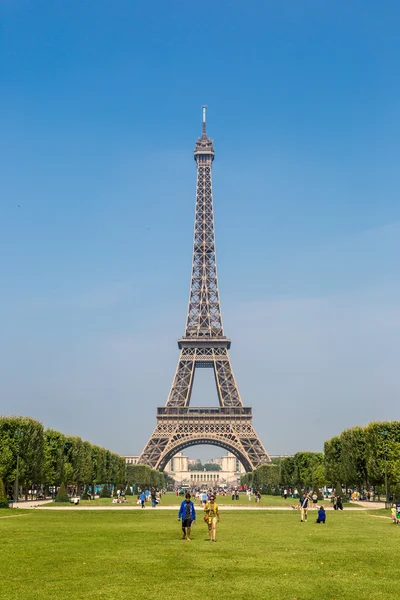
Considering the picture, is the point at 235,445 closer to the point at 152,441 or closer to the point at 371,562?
the point at 152,441

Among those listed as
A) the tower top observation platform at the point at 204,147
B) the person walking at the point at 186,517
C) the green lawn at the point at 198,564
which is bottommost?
the green lawn at the point at 198,564

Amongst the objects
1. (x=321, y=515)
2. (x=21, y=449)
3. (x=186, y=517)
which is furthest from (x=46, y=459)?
(x=186, y=517)

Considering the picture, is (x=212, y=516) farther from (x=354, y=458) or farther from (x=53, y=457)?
(x=53, y=457)

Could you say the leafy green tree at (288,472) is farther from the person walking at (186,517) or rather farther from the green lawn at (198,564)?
the person walking at (186,517)

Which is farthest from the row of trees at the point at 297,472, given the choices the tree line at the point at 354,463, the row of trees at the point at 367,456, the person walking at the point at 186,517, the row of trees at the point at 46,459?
the person walking at the point at 186,517

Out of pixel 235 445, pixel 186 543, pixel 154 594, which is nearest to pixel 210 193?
pixel 235 445

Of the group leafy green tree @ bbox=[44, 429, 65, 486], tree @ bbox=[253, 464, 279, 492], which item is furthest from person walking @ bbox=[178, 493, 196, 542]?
tree @ bbox=[253, 464, 279, 492]
